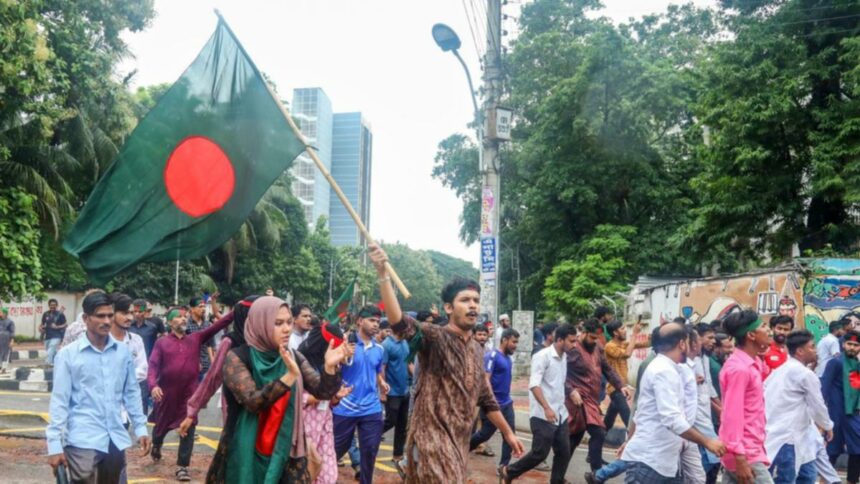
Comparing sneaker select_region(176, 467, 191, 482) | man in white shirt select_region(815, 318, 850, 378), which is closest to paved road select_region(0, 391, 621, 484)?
sneaker select_region(176, 467, 191, 482)

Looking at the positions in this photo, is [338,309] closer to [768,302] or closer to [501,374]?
[501,374]

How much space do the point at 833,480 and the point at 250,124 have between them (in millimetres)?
5420

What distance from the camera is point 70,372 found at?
4957 millimetres

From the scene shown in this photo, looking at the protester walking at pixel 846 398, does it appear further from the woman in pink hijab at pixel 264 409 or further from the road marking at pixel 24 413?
the road marking at pixel 24 413

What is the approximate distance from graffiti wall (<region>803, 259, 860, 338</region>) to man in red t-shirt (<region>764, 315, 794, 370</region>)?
615 centimetres

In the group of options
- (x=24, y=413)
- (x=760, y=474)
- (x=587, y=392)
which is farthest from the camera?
(x=24, y=413)

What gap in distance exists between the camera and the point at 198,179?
19.1 feet

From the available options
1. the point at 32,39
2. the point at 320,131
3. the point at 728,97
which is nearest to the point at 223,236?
the point at 32,39

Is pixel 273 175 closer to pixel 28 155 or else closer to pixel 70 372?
pixel 70 372

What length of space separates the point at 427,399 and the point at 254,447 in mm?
1088

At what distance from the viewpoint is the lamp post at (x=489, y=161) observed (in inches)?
519

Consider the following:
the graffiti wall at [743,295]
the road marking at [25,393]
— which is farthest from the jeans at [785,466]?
the road marking at [25,393]

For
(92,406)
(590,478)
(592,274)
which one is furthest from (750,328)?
(592,274)

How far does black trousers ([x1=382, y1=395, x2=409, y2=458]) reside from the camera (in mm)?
9141
